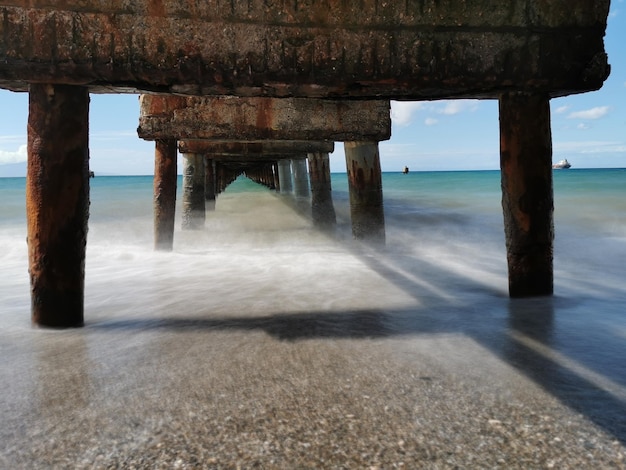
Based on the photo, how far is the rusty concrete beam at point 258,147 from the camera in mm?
8609

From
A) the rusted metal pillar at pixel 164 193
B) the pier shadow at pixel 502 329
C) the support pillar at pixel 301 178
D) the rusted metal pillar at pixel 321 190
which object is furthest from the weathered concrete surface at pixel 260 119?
the support pillar at pixel 301 178

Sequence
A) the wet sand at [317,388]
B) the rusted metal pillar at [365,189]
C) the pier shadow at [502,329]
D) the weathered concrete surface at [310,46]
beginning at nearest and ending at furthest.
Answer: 1. the wet sand at [317,388]
2. the pier shadow at [502,329]
3. the weathered concrete surface at [310,46]
4. the rusted metal pillar at [365,189]

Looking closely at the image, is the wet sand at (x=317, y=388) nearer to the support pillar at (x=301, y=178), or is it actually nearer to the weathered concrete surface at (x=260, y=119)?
the weathered concrete surface at (x=260, y=119)

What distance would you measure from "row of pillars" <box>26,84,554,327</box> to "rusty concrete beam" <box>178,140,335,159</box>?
5.54 m

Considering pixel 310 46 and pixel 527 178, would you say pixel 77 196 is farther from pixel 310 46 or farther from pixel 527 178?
pixel 527 178

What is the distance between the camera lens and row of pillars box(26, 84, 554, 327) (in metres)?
2.59

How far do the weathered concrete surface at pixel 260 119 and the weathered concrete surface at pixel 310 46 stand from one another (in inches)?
97.6

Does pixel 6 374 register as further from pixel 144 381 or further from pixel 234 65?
pixel 234 65

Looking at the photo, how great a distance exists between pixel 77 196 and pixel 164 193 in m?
3.27

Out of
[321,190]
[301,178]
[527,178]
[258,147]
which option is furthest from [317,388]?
[301,178]

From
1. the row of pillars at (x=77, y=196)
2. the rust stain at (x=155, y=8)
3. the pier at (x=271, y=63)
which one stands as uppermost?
the rust stain at (x=155, y=8)

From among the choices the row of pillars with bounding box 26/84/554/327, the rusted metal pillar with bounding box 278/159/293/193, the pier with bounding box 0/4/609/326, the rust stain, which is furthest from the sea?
the rusted metal pillar with bounding box 278/159/293/193

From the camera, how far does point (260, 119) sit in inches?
211

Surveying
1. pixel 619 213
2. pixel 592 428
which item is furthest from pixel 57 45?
pixel 619 213
